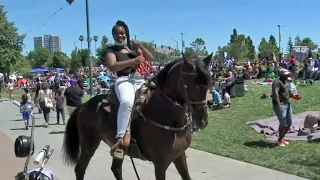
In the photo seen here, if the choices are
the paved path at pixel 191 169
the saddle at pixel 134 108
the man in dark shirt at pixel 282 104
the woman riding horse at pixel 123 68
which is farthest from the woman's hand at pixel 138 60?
the man in dark shirt at pixel 282 104

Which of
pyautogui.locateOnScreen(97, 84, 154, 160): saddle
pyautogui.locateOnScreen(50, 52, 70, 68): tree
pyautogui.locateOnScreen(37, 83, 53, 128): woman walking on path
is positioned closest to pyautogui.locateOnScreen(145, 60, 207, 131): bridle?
pyautogui.locateOnScreen(97, 84, 154, 160): saddle

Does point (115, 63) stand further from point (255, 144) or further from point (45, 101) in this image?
point (45, 101)

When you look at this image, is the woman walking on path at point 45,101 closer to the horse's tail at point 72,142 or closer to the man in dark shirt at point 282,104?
the horse's tail at point 72,142

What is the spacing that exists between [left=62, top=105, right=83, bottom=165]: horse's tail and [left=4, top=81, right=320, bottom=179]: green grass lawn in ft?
11.5

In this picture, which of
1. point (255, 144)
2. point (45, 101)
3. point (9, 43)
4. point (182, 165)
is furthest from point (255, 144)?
point (9, 43)

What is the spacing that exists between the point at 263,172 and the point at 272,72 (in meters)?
20.2

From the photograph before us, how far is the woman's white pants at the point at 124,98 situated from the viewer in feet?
15.3

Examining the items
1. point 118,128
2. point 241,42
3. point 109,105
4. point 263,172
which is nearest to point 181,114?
point 118,128

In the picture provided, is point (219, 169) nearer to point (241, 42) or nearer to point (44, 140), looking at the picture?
point (44, 140)

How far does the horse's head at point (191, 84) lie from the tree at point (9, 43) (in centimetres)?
3591

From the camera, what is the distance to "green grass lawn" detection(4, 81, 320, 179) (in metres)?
7.38

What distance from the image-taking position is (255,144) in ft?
30.8

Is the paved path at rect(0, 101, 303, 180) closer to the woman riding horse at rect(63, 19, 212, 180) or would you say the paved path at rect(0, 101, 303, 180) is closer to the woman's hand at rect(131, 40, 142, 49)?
the woman riding horse at rect(63, 19, 212, 180)

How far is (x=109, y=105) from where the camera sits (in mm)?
5312
